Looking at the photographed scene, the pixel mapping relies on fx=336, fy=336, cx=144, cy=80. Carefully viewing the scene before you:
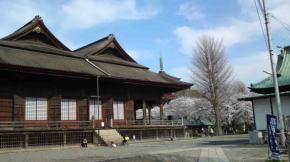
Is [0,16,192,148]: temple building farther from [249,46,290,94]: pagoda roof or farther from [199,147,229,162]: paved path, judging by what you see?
[199,147,229,162]: paved path

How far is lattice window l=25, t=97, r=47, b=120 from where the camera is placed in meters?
25.8

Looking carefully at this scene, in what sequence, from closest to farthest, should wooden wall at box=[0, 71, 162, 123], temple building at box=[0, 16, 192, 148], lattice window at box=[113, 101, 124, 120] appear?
temple building at box=[0, 16, 192, 148] < wooden wall at box=[0, 71, 162, 123] < lattice window at box=[113, 101, 124, 120]

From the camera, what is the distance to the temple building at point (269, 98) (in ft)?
71.9

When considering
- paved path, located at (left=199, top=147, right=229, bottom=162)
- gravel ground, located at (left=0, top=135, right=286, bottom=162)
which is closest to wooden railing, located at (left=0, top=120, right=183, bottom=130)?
gravel ground, located at (left=0, top=135, right=286, bottom=162)

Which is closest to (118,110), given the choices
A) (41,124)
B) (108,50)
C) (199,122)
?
(108,50)

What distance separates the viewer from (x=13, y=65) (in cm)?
2312

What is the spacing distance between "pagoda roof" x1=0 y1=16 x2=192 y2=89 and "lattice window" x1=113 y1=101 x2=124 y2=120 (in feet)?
9.37

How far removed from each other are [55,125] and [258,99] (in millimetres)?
15498

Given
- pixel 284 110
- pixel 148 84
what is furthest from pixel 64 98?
pixel 284 110

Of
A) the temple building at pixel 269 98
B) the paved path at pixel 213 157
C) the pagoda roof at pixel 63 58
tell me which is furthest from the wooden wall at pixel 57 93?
the paved path at pixel 213 157

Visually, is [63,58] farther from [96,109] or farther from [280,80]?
[280,80]

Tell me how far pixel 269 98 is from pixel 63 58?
1815cm

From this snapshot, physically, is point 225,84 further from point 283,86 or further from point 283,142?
point 283,142

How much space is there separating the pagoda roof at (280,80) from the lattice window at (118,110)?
512 inches
